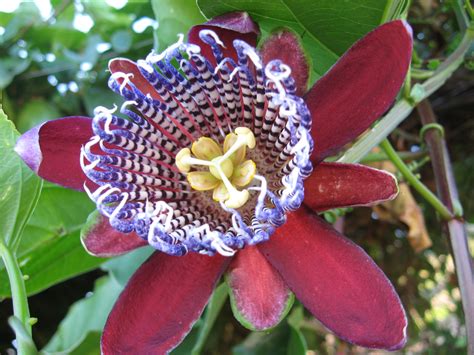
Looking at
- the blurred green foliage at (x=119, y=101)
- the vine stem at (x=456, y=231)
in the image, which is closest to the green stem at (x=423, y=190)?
the vine stem at (x=456, y=231)

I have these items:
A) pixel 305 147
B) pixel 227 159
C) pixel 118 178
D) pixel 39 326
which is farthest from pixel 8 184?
pixel 39 326

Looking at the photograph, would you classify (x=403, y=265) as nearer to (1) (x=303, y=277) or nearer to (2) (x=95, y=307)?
(2) (x=95, y=307)

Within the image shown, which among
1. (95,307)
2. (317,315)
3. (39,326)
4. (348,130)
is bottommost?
(39,326)

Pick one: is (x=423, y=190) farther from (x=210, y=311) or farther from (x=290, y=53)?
(x=210, y=311)

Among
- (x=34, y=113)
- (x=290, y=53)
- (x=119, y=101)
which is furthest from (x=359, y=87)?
(x=34, y=113)

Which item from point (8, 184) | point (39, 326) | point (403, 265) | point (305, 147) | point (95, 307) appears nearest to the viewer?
point (305, 147)

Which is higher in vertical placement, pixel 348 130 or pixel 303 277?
pixel 348 130

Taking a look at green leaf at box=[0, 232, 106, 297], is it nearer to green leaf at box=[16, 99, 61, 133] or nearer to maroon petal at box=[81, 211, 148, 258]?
maroon petal at box=[81, 211, 148, 258]

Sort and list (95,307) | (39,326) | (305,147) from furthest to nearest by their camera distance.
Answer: (39,326), (95,307), (305,147)

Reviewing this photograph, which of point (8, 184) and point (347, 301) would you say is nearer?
point (347, 301)
